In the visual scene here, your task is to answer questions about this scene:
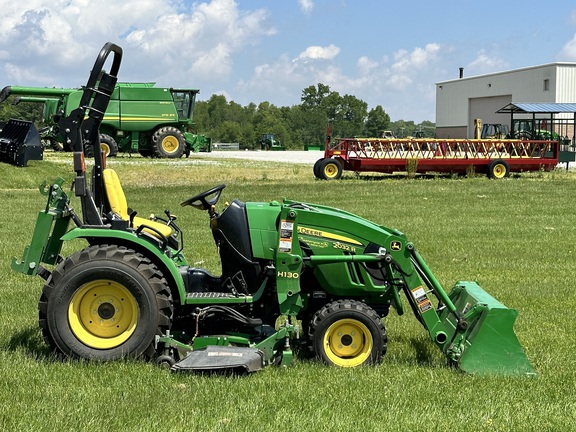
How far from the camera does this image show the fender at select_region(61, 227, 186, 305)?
5.83 meters

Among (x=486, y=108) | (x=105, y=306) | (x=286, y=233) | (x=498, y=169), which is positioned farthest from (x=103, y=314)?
(x=486, y=108)

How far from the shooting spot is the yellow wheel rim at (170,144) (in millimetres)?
34844

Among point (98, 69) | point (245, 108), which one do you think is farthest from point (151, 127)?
point (245, 108)

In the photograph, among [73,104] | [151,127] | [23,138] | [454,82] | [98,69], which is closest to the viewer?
[98,69]

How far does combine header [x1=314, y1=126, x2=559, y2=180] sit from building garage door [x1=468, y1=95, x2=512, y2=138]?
3917 cm

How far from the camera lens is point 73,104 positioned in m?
32.2

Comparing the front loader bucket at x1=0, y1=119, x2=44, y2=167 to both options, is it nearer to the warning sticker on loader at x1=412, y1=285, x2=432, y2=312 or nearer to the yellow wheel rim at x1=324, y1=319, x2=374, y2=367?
the yellow wheel rim at x1=324, y1=319, x2=374, y2=367

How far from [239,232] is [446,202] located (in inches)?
519

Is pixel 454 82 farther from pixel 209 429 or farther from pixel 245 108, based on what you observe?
pixel 209 429

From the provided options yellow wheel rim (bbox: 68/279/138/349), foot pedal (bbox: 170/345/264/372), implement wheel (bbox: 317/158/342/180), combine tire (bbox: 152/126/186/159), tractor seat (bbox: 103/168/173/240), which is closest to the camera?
foot pedal (bbox: 170/345/264/372)

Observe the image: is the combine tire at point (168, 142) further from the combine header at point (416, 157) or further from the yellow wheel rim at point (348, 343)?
the yellow wheel rim at point (348, 343)

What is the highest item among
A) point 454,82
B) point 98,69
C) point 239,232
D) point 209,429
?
point 454,82

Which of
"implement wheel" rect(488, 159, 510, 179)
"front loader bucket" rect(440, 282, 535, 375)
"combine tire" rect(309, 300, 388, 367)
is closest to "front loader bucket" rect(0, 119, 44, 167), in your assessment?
"implement wheel" rect(488, 159, 510, 179)

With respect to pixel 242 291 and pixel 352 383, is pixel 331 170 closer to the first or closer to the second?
pixel 242 291
